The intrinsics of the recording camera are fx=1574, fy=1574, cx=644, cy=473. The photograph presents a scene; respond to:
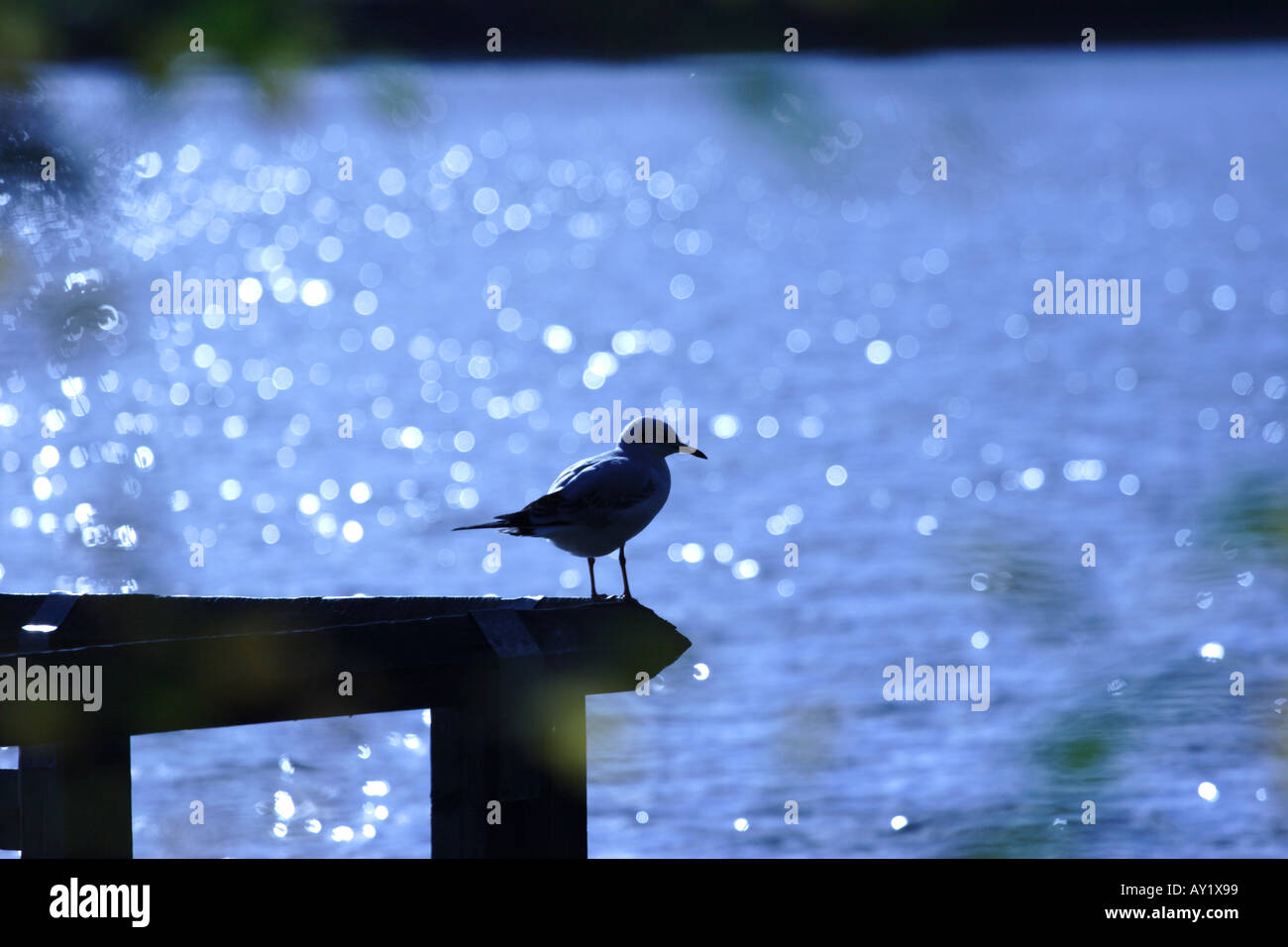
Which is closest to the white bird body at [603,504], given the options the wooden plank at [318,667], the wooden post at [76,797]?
the wooden plank at [318,667]

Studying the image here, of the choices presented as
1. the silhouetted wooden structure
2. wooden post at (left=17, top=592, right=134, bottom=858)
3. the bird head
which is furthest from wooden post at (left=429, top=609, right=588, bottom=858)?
the bird head

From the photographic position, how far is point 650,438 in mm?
6094

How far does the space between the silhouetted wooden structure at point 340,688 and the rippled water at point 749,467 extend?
0.31 metres

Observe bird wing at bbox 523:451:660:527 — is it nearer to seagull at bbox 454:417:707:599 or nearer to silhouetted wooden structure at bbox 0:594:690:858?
seagull at bbox 454:417:707:599

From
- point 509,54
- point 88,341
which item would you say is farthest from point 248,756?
point 509,54

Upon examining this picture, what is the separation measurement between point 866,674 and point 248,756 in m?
4.97

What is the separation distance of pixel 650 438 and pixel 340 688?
8.92 feet

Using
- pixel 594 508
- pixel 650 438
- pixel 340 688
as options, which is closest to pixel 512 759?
pixel 340 688

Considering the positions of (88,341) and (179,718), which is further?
(179,718)

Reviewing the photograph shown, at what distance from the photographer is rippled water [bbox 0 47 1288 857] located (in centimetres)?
207

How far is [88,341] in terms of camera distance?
7.60ft

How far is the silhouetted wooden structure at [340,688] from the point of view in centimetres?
335

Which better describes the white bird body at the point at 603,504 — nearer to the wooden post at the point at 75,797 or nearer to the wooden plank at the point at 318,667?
the wooden plank at the point at 318,667

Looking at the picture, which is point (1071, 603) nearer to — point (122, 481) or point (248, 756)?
point (122, 481)
